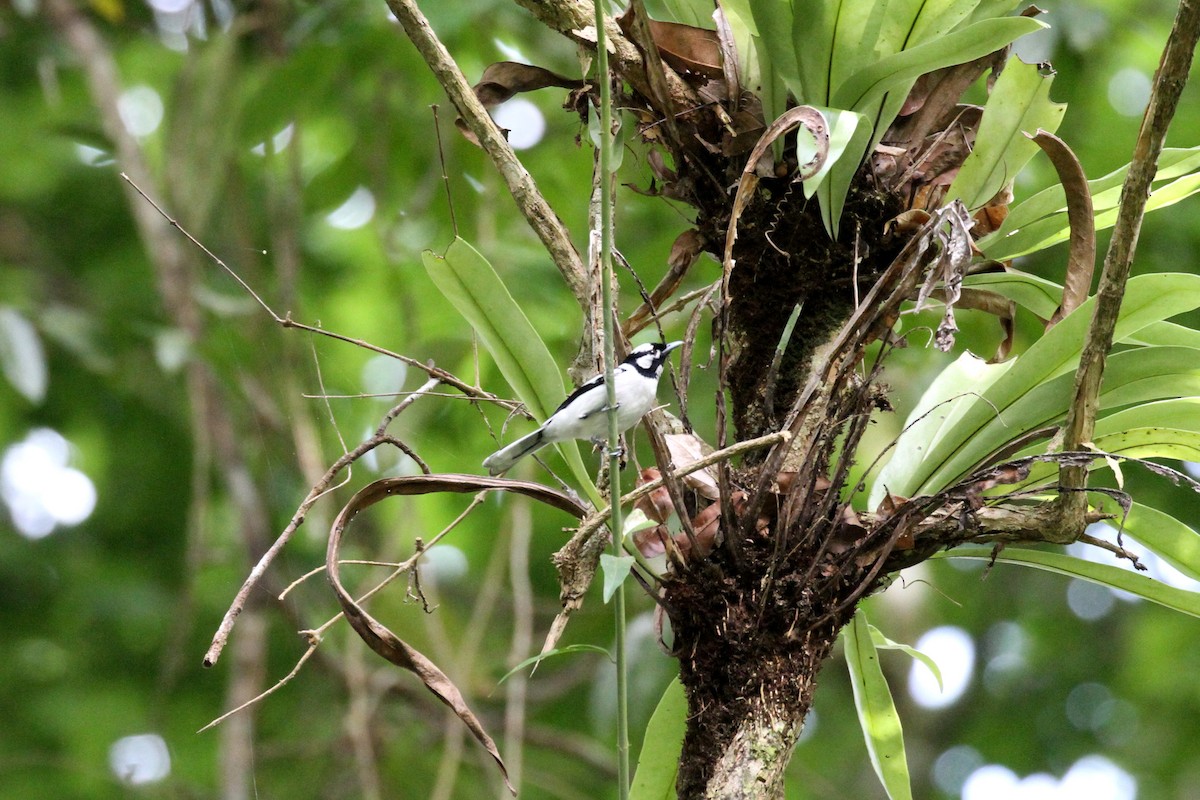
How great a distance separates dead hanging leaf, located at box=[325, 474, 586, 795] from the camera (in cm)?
121

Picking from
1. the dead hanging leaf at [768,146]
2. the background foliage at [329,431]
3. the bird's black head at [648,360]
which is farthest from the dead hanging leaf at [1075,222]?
the background foliage at [329,431]

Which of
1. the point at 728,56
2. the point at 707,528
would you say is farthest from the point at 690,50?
the point at 707,528

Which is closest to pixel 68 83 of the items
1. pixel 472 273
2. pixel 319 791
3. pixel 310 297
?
pixel 310 297

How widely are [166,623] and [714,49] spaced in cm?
386

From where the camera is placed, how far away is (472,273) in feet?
4.45

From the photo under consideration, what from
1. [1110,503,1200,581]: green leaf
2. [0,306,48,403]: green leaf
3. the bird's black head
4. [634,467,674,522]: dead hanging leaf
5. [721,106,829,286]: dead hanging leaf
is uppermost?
[0,306,48,403]: green leaf

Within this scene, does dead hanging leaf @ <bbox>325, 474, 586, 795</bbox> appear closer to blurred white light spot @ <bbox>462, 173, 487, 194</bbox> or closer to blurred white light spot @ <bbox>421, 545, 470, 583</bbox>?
blurred white light spot @ <bbox>462, 173, 487, 194</bbox>

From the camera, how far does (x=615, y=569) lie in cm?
103

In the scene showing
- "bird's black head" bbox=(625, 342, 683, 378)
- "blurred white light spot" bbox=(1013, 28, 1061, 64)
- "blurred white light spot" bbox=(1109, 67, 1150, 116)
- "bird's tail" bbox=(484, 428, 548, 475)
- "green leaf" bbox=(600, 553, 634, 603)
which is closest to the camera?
"green leaf" bbox=(600, 553, 634, 603)

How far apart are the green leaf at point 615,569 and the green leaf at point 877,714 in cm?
56

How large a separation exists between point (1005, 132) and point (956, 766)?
422 cm

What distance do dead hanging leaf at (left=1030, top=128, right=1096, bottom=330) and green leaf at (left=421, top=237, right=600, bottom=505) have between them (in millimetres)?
623

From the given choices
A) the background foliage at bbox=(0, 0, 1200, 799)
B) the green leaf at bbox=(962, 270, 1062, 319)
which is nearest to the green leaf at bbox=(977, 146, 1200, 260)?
the green leaf at bbox=(962, 270, 1062, 319)

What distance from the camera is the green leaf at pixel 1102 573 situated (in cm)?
140
